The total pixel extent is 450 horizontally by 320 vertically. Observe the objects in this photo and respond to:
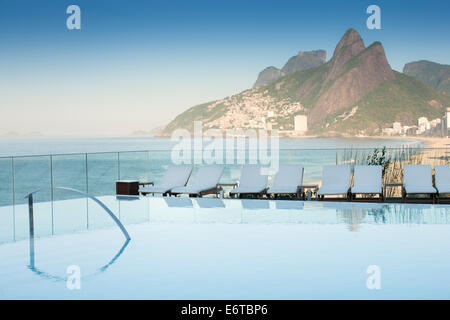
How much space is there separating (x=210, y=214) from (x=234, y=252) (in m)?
2.10

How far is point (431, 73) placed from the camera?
109 ft

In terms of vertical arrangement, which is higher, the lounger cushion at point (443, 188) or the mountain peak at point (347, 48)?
the mountain peak at point (347, 48)

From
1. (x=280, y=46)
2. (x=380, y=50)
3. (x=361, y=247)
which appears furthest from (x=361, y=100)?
(x=361, y=247)

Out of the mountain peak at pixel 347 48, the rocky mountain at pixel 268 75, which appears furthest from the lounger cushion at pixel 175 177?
the rocky mountain at pixel 268 75

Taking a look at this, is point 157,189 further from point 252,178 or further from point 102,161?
point 102,161

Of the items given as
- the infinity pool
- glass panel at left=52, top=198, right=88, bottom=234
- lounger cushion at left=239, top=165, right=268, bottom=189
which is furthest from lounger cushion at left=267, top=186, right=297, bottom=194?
glass panel at left=52, top=198, right=88, bottom=234

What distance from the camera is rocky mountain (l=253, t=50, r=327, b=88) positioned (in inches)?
1519

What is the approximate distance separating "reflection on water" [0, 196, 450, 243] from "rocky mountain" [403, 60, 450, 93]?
28166mm

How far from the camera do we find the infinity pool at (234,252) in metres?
3.64

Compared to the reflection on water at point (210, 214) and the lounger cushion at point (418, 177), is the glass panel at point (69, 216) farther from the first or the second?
the lounger cushion at point (418, 177)

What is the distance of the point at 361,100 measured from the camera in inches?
1379

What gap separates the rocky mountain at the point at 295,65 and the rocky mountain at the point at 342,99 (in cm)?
74

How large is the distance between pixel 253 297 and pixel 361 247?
1.74 meters

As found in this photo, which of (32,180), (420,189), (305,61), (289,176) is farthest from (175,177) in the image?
(305,61)
